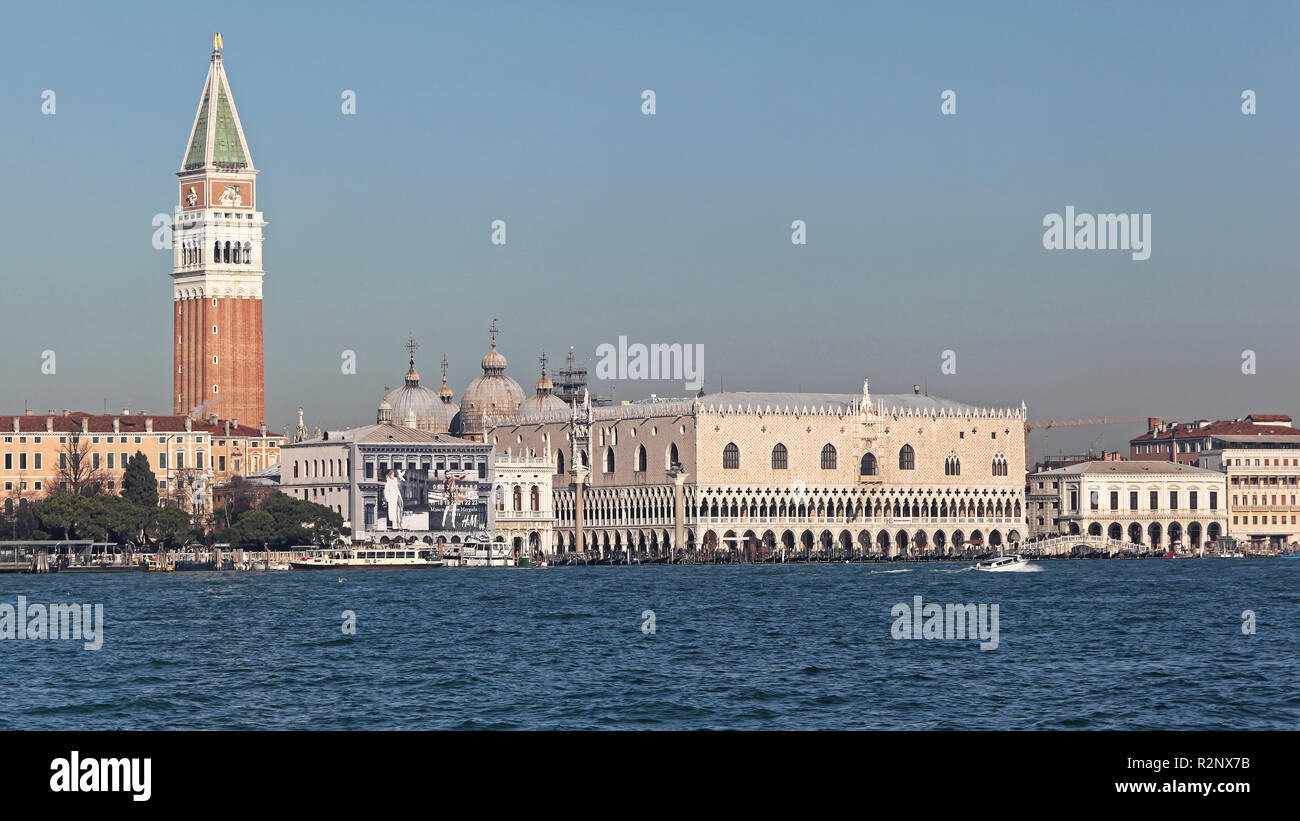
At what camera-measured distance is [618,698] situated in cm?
2712

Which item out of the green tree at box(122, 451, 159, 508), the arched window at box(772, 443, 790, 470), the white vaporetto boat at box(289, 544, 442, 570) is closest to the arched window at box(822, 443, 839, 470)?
the arched window at box(772, 443, 790, 470)

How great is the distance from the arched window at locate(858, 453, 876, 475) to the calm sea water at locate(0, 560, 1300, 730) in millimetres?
60287

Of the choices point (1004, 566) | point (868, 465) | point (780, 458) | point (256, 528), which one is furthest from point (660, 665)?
point (868, 465)

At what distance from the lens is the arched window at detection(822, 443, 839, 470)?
401 feet

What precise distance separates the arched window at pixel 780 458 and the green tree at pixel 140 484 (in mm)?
36679

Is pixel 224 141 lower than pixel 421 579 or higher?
higher

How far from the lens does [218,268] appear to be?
132 m

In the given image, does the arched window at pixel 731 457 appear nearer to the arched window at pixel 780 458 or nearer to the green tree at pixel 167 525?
the arched window at pixel 780 458

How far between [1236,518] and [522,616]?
97.0 meters

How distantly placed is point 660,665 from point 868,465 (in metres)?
92.8

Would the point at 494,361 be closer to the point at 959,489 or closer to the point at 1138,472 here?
the point at 959,489
